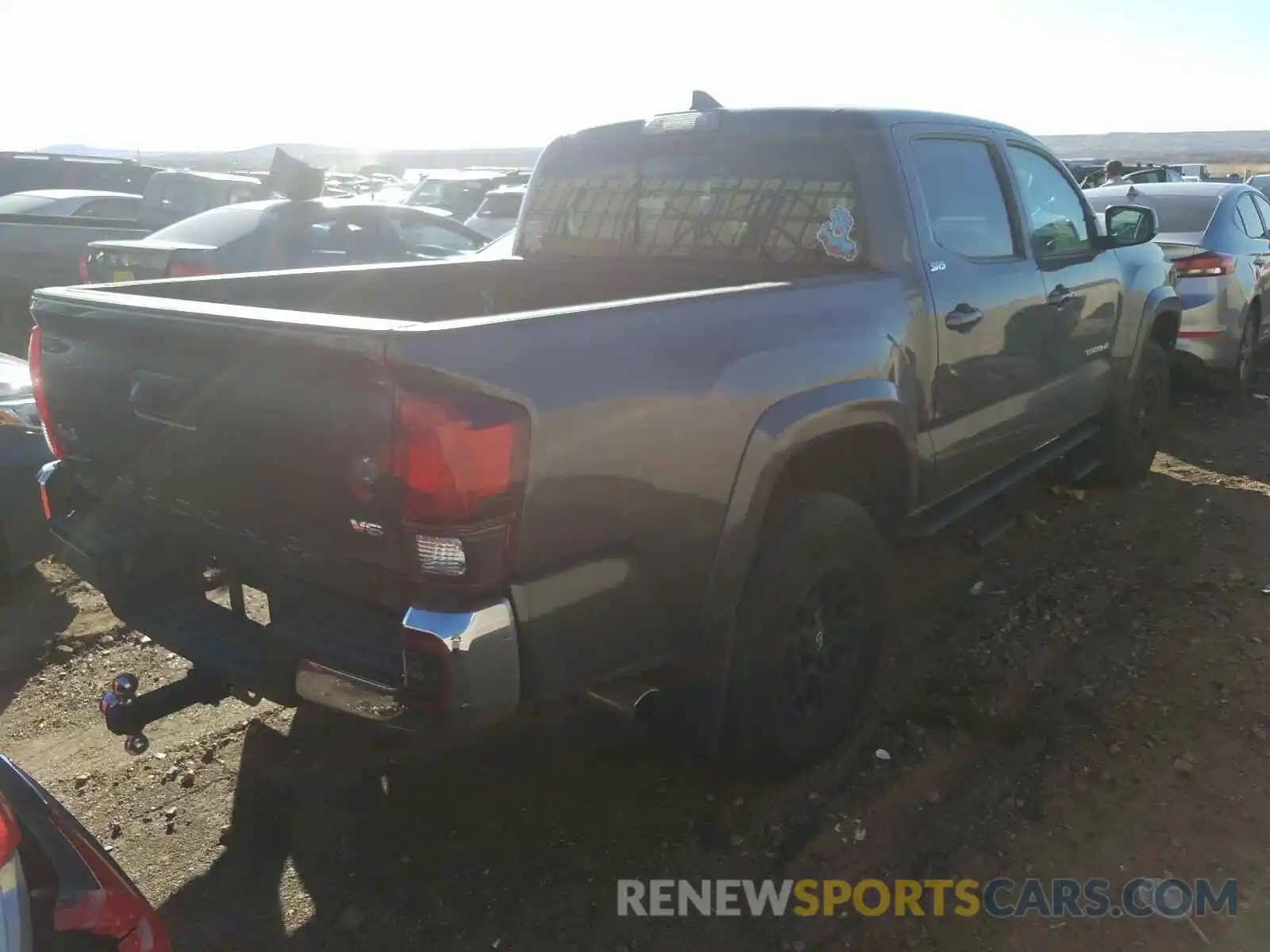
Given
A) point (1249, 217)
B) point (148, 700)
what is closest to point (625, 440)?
point (148, 700)

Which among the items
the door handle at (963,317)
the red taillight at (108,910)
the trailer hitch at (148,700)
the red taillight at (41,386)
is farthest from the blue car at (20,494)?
the door handle at (963,317)

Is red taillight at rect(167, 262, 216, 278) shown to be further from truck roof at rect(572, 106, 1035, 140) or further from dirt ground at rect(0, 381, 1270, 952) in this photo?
truck roof at rect(572, 106, 1035, 140)

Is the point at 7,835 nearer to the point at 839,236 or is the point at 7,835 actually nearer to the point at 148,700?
the point at 148,700

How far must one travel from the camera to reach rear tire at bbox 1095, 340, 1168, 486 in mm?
5559

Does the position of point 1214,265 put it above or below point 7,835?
above

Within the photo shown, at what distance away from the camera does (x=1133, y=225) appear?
506cm

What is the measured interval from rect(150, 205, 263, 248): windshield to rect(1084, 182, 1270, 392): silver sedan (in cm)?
650

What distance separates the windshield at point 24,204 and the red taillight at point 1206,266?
35.4 feet

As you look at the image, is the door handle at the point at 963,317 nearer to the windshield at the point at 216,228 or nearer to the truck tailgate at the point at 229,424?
the truck tailgate at the point at 229,424

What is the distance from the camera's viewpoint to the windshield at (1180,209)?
7.73m

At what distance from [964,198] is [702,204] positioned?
1016 millimetres

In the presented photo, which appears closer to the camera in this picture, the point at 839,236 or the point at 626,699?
the point at 626,699

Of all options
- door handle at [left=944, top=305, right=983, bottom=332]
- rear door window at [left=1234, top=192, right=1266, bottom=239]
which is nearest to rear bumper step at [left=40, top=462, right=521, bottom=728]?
door handle at [left=944, top=305, right=983, bottom=332]

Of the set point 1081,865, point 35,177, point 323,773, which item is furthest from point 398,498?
point 35,177
